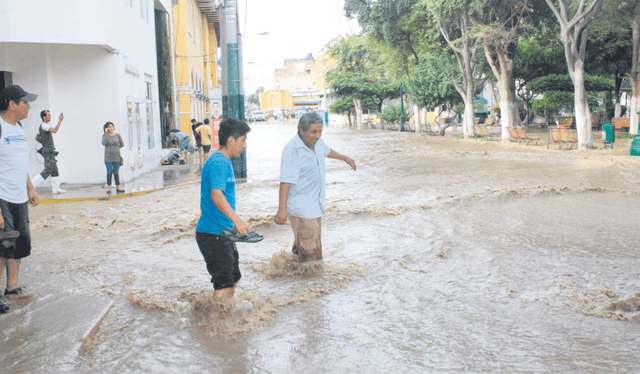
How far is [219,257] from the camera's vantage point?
14.7 ft

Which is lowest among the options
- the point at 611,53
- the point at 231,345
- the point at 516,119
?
the point at 231,345

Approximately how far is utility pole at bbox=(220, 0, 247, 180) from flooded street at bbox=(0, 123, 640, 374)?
395 centimetres

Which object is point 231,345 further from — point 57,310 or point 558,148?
point 558,148

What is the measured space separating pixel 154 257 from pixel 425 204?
511 centimetres

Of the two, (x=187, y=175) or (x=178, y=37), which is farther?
(x=178, y=37)

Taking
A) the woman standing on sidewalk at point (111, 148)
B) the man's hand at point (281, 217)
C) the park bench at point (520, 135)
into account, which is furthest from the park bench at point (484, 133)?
the man's hand at point (281, 217)

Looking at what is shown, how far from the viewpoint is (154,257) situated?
7.42 meters

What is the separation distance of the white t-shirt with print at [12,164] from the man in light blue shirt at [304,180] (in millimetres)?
2290

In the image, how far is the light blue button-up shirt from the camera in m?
5.84

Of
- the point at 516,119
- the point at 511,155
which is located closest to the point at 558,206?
the point at 511,155

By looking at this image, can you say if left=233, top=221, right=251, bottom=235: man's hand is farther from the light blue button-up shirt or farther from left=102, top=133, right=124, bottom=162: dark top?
left=102, top=133, right=124, bottom=162: dark top

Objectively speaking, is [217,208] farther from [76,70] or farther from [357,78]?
[357,78]

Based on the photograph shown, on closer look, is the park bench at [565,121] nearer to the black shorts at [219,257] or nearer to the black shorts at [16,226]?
the black shorts at [219,257]

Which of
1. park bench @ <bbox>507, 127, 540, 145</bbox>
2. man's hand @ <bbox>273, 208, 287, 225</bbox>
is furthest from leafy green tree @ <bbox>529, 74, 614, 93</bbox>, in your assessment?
man's hand @ <bbox>273, 208, 287, 225</bbox>
